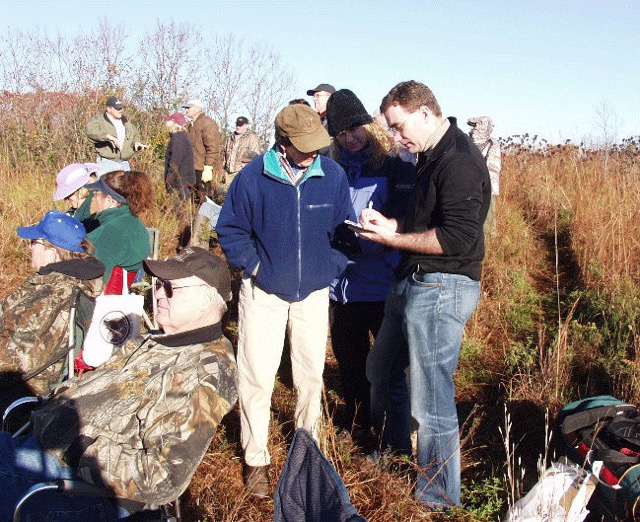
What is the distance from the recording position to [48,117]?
9539mm

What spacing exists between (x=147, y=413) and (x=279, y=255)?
1.09 meters

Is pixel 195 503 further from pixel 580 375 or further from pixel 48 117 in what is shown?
pixel 48 117

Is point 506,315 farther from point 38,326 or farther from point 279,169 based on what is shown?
point 38,326

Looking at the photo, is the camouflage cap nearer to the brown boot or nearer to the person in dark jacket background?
the brown boot

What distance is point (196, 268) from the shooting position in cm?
260

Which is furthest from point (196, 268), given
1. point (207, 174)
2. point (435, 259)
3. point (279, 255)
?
point (207, 174)

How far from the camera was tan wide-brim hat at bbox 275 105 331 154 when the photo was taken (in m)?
2.98

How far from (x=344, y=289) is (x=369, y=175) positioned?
0.66m

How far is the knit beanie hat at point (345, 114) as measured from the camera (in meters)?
3.47

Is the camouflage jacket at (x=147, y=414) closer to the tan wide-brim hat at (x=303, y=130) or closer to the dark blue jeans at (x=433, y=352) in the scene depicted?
the dark blue jeans at (x=433, y=352)

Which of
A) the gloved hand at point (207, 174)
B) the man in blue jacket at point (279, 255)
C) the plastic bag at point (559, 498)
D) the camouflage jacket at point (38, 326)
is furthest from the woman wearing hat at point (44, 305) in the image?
the gloved hand at point (207, 174)

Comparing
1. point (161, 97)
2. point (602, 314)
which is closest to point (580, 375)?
point (602, 314)

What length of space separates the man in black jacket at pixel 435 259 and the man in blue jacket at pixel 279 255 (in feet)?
1.17

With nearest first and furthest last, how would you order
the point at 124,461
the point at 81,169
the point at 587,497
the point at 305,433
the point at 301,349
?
the point at 305,433
the point at 124,461
the point at 587,497
the point at 301,349
the point at 81,169
